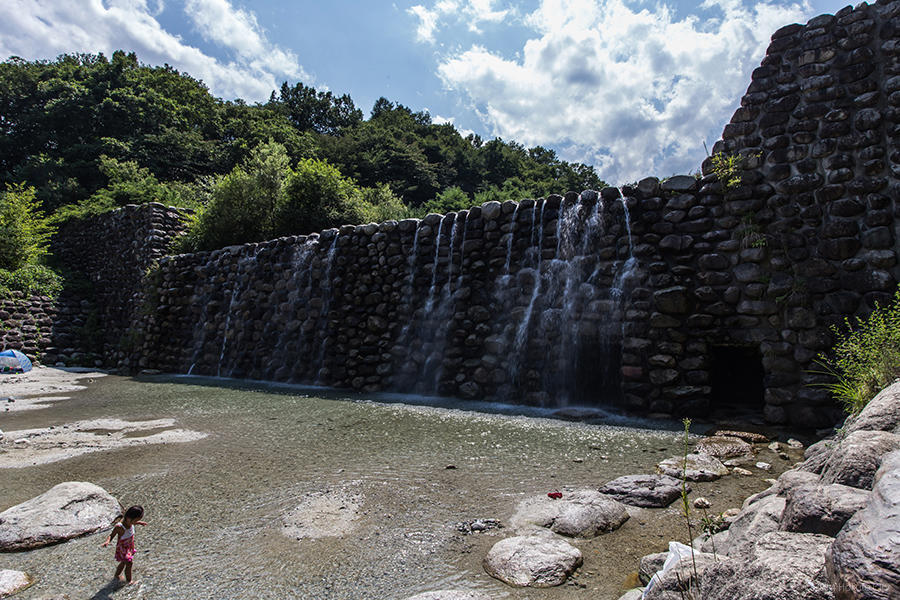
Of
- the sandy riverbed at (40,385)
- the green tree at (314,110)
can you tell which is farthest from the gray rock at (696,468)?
the green tree at (314,110)

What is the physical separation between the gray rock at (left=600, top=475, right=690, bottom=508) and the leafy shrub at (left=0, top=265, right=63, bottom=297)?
18.4 metres

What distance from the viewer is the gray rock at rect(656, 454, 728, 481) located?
357 centimetres

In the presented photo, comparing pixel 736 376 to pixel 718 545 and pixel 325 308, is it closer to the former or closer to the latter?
pixel 718 545

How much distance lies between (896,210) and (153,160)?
3657 centimetres

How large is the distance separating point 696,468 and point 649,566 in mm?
1868

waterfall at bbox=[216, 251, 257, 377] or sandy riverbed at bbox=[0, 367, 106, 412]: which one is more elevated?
waterfall at bbox=[216, 251, 257, 377]

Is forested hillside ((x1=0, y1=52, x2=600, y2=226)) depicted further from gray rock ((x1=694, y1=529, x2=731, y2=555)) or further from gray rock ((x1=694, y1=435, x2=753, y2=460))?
gray rock ((x1=694, y1=529, x2=731, y2=555))

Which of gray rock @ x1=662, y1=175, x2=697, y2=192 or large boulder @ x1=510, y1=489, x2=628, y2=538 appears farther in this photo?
gray rock @ x1=662, y1=175, x2=697, y2=192

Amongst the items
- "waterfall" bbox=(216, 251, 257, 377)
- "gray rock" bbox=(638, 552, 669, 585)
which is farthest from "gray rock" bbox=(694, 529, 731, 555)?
"waterfall" bbox=(216, 251, 257, 377)

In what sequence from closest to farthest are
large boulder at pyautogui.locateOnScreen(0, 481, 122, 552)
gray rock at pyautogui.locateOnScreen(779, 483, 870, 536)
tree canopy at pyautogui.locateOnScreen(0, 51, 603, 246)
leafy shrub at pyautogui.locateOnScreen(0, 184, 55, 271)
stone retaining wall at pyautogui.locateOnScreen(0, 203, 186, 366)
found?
1. gray rock at pyautogui.locateOnScreen(779, 483, 870, 536)
2. large boulder at pyautogui.locateOnScreen(0, 481, 122, 552)
3. stone retaining wall at pyautogui.locateOnScreen(0, 203, 186, 366)
4. leafy shrub at pyautogui.locateOnScreen(0, 184, 55, 271)
5. tree canopy at pyautogui.locateOnScreen(0, 51, 603, 246)

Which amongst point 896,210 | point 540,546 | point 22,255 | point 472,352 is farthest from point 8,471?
point 22,255

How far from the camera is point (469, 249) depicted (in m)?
8.39

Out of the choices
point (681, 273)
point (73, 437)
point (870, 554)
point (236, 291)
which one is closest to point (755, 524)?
point (870, 554)

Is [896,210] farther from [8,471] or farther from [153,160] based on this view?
[153,160]
